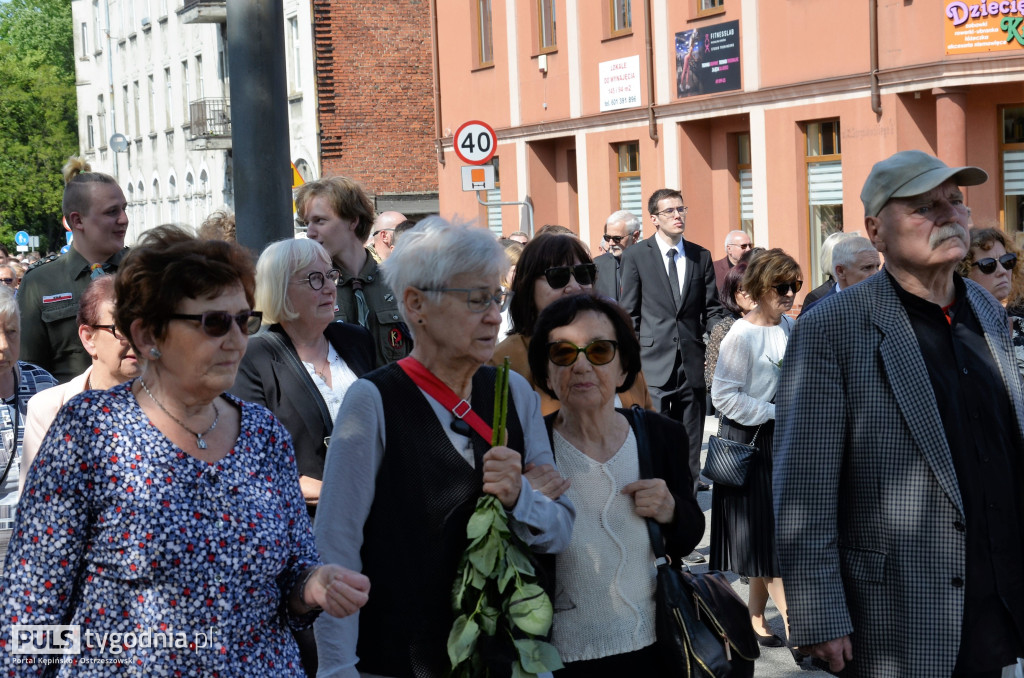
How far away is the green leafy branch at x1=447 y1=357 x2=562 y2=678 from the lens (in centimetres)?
340

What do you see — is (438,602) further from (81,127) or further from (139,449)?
(81,127)

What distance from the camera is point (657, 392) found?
1048cm

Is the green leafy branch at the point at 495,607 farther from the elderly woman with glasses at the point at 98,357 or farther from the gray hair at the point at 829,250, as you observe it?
the gray hair at the point at 829,250

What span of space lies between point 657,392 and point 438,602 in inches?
282

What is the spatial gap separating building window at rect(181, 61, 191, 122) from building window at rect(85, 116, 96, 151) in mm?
16777

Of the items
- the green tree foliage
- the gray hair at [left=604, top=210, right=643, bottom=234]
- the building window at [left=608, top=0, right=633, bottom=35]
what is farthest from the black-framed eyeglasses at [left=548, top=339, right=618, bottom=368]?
the green tree foliage

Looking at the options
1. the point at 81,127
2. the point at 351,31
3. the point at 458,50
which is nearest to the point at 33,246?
the point at 81,127

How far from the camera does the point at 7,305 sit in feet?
18.2

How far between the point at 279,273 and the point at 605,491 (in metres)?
1.72

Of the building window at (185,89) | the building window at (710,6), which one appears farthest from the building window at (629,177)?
the building window at (185,89)

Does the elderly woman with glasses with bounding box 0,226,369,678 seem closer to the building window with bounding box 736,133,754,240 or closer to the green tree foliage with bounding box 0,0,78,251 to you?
the building window with bounding box 736,133,754,240

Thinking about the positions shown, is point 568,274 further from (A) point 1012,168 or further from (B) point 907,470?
(A) point 1012,168

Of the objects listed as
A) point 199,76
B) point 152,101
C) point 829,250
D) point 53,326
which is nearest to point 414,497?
point 53,326

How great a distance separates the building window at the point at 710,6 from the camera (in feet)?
69.0
